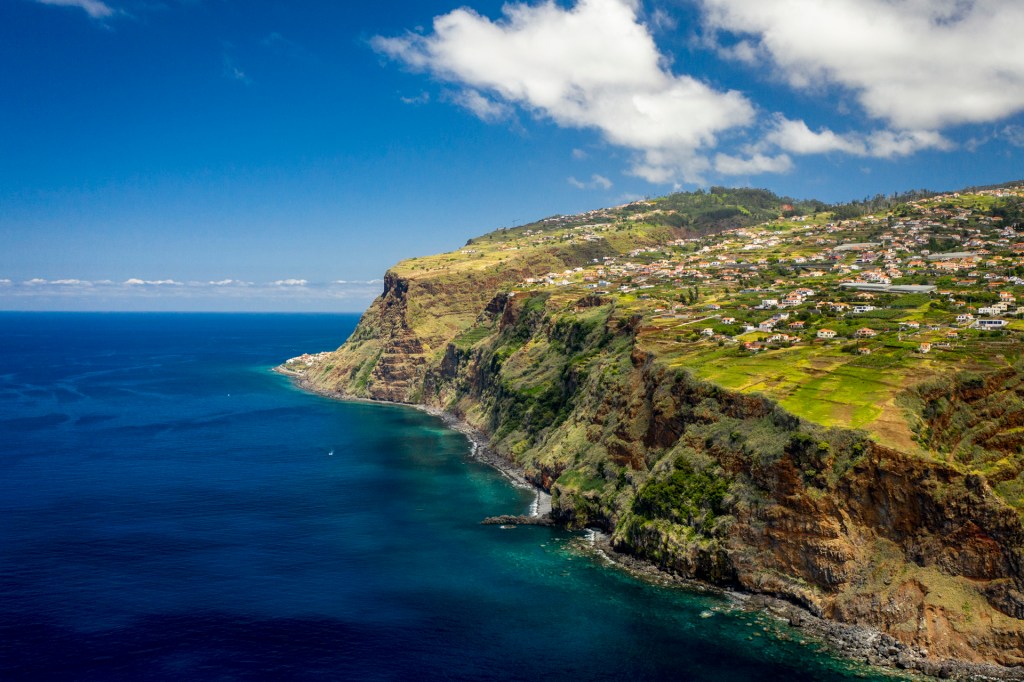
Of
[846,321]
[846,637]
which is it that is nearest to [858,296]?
[846,321]

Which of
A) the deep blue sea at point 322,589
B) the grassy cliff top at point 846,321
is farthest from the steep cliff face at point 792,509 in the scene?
the deep blue sea at point 322,589

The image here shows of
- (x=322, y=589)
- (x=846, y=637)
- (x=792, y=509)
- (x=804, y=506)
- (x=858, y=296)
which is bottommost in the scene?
(x=322, y=589)

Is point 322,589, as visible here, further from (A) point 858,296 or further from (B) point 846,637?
(A) point 858,296

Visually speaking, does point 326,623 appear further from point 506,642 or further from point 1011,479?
point 1011,479

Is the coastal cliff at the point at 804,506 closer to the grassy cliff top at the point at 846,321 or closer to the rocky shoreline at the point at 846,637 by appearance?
the rocky shoreline at the point at 846,637

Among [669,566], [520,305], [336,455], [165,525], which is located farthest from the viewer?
[520,305]

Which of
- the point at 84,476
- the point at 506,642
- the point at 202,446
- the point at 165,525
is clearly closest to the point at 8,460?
the point at 84,476

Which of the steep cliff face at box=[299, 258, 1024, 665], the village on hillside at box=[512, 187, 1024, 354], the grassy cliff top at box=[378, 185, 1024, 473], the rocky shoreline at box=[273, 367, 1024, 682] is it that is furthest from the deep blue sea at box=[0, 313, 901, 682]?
the village on hillside at box=[512, 187, 1024, 354]

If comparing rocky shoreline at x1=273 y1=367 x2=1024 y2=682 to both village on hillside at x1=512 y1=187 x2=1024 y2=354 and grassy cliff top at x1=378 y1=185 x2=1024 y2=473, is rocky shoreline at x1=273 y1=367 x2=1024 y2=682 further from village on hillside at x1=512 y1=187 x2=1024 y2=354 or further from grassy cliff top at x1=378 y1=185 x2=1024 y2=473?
village on hillside at x1=512 y1=187 x2=1024 y2=354

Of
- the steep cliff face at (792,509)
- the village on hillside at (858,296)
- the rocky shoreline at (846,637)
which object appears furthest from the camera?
the village on hillside at (858,296)
